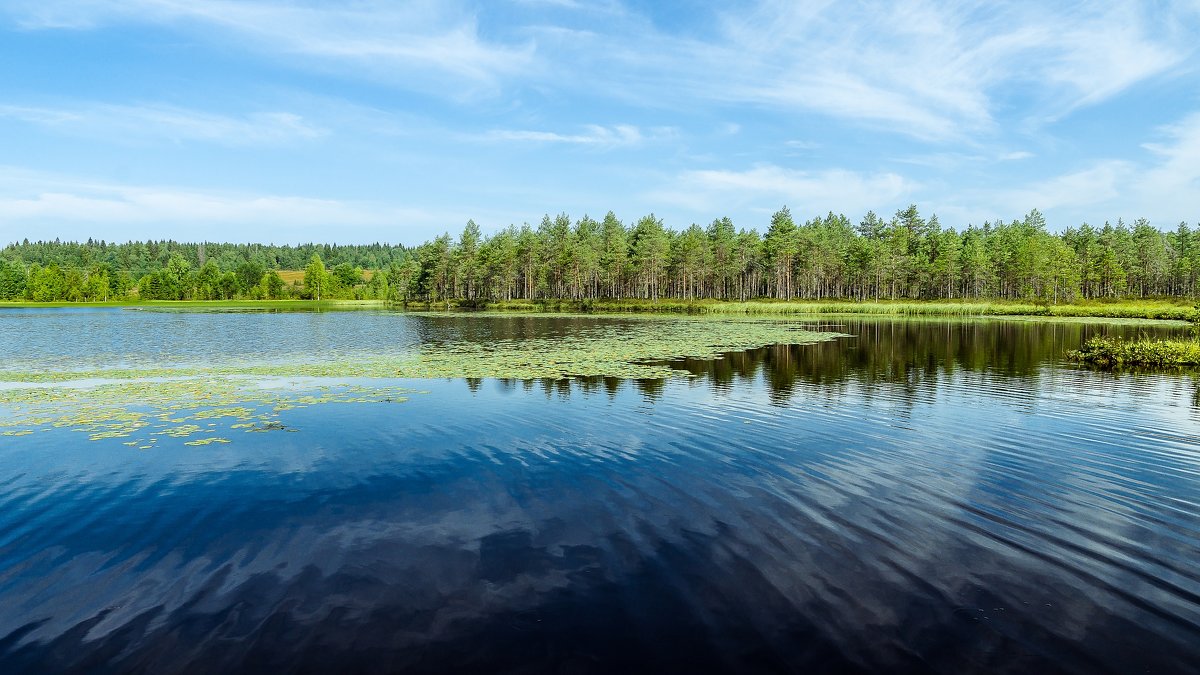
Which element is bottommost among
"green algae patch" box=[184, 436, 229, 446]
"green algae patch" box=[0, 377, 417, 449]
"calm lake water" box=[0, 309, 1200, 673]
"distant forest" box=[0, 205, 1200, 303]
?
"calm lake water" box=[0, 309, 1200, 673]

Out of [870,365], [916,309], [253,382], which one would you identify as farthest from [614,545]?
[916,309]

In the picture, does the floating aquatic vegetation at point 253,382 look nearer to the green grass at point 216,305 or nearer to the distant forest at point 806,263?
the distant forest at point 806,263

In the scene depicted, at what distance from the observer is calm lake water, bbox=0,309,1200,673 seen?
671 centimetres

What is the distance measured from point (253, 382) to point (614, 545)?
866 inches

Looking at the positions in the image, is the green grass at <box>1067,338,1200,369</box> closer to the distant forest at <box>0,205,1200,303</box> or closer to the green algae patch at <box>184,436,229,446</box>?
the green algae patch at <box>184,436,229,446</box>

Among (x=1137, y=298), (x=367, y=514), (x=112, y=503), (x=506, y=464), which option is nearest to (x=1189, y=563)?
(x=506, y=464)

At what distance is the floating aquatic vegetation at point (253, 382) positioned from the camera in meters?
17.5

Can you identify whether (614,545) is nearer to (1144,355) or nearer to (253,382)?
(253,382)

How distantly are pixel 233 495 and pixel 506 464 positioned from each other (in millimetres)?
5425

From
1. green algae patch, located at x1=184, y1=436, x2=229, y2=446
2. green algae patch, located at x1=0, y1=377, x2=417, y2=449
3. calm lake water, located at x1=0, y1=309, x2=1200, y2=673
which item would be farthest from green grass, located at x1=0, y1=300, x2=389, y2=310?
calm lake water, located at x1=0, y1=309, x2=1200, y2=673

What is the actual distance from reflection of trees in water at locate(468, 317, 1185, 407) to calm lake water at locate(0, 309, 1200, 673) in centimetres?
518

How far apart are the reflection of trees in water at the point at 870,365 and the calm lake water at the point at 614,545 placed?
518cm

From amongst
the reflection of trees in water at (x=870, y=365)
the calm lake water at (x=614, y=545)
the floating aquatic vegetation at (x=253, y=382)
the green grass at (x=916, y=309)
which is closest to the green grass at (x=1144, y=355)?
the reflection of trees in water at (x=870, y=365)

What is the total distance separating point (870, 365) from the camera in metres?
32.2
